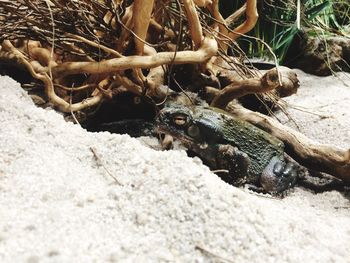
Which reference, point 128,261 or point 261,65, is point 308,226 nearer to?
point 128,261

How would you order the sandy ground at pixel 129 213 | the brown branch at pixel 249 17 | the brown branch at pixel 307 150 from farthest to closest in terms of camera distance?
1. the brown branch at pixel 249 17
2. the brown branch at pixel 307 150
3. the sandy ground at pixel 129 213

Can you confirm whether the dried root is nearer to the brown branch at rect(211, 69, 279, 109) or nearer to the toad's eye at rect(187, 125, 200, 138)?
the brown branch at rect(211, 69, 279, 109)

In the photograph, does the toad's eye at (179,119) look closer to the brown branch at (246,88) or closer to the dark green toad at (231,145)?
the dark green toad at (231,145)

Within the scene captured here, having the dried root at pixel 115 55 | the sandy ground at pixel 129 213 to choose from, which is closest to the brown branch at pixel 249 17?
the dried root at pixel 115 55

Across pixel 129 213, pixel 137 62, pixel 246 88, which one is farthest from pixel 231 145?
pixel 129 213

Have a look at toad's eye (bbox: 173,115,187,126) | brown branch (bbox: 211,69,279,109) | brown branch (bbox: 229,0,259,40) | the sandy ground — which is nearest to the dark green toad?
toad's eye (bbox: 173,115,187,126)

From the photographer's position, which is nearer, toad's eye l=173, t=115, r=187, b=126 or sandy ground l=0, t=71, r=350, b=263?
sandy ground l=0, t=71, r=350, b=263
